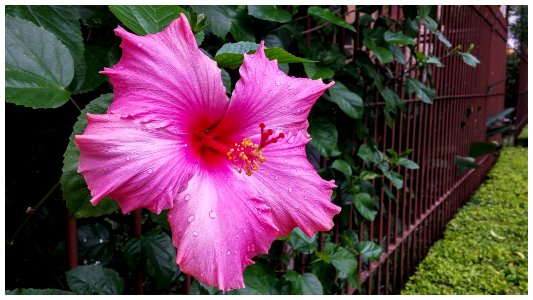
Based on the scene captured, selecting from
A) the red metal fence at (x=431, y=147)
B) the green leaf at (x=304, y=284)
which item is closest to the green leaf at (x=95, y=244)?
the green leaf at (x=304, y=284)

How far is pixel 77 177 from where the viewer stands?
654mm

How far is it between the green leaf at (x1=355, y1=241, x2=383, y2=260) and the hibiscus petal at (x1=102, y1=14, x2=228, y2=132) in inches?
62.7

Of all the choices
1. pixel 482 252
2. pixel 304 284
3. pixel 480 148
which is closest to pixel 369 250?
pixel 304 284

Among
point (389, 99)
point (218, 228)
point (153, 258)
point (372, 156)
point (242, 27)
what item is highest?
point (242, 27)

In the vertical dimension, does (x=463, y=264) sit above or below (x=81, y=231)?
below

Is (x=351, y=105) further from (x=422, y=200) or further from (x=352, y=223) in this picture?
(x=422, y=200)

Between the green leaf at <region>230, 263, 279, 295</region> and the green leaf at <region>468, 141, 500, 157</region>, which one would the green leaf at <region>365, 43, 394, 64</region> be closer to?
the green leaf at <region>230, 263, 279, 295</region>

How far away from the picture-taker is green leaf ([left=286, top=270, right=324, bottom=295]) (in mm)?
1603

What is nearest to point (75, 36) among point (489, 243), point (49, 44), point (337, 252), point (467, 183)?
point (49, 44)

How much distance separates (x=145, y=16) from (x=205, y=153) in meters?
0.23

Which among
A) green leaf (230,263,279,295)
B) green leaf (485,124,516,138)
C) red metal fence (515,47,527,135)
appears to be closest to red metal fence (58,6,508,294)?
green leaf (230,263,279,295)

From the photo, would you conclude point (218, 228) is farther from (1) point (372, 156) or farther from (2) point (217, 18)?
(1) point (372, 156)

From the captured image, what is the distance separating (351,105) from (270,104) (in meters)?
1.01

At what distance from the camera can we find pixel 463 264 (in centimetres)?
389
